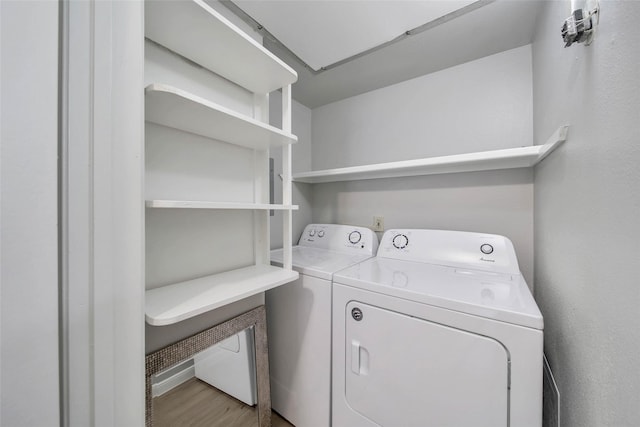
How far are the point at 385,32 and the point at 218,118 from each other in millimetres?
1038

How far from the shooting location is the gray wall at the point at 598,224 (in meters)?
0.42

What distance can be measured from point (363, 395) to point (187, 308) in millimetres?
874

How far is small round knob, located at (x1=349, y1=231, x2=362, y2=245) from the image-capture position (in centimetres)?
166

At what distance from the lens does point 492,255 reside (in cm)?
117

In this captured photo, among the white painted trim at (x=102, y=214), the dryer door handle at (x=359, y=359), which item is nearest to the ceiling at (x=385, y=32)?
the white painted trim at (x=102, y=214)

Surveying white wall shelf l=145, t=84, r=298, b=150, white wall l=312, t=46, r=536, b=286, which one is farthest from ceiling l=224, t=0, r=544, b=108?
white wall shelf l=145, t=84, r=298, b=150

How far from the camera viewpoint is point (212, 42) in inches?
33.5

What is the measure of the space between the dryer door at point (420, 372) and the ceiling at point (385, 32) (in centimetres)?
141

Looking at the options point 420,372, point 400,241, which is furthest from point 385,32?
point 420,372

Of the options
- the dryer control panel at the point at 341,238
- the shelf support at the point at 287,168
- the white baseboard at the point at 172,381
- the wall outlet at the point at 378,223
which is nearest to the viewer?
the white baseboard at the point at 172,381

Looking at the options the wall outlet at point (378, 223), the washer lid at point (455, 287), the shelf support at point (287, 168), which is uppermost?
the shelf support at point (287, 168)

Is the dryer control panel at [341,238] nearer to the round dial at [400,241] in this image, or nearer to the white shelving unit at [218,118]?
the round dial at [400,241]

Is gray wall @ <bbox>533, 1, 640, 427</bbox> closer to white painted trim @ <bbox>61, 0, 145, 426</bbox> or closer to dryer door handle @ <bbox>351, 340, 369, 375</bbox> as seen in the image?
dryer door handle @ <bbox>351, 340, 369, 375</bbox>

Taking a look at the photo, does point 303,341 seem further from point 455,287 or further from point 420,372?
point 455,287
